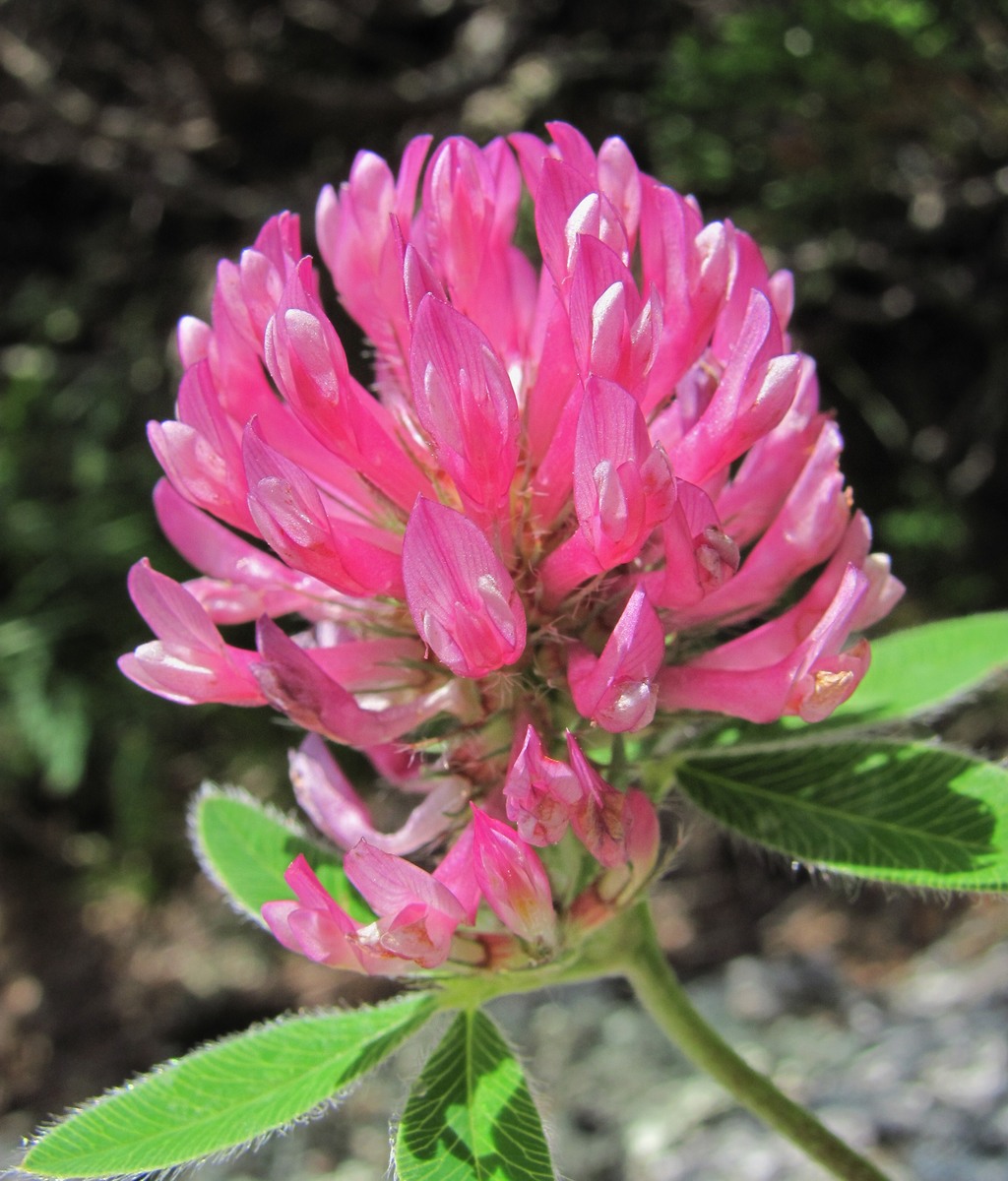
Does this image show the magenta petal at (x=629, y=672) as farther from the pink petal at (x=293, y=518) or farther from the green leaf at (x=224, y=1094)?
the green leaf at (x=224, y=1094)

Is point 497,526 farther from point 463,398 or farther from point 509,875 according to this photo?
point 509,875

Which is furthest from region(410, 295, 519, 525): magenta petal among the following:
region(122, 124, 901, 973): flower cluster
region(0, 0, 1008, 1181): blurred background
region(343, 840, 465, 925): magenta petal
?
region(0, 0, 1008, 1181): blurred background

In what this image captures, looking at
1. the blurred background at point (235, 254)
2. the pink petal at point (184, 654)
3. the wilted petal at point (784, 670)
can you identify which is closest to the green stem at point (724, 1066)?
the wilted petal at point (784, 670)

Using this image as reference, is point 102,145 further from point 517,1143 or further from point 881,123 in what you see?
point 517,1143

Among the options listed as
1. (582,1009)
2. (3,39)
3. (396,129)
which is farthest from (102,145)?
(582,1009)

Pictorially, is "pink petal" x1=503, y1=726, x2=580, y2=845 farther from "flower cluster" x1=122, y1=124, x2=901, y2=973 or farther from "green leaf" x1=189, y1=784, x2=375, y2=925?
"green leaf" x1=189, y1=784, x2=375, y2=925
